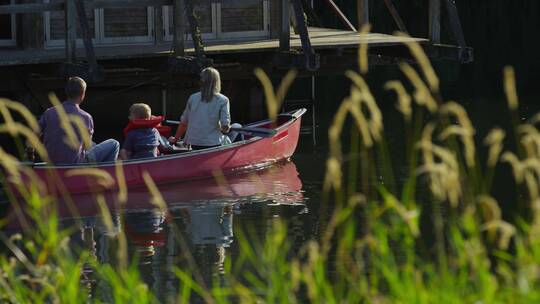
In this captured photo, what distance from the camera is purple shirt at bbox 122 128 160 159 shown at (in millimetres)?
14961

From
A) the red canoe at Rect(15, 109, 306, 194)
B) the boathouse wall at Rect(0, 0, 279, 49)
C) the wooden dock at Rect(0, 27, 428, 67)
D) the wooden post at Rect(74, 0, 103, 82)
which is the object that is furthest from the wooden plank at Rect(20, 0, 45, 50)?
the red canoe at Rect(15, 109, 306, 194)

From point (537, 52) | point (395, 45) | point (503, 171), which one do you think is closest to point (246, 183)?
point (503, 171)

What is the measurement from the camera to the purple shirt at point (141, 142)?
49.1 ft

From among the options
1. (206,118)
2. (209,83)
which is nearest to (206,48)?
(206,118)

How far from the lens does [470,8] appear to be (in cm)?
5141

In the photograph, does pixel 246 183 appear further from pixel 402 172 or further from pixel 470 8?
pixel 470 8

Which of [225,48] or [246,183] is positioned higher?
[225,48]

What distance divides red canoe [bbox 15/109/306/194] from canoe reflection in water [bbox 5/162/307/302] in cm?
14

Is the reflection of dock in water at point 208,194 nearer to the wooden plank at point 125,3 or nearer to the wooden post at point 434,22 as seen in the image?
the wooden plank at point 125,3

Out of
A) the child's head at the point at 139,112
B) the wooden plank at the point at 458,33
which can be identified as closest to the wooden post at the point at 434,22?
the wooden plank at the point at 458,33

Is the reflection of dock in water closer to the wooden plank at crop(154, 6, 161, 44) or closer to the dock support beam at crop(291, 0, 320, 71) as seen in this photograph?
the dock support beam at crop(291, 0, 320, 71)

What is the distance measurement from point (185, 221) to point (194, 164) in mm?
2361

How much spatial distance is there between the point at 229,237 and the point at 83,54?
6799 mm

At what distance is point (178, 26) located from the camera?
57.5 ft
